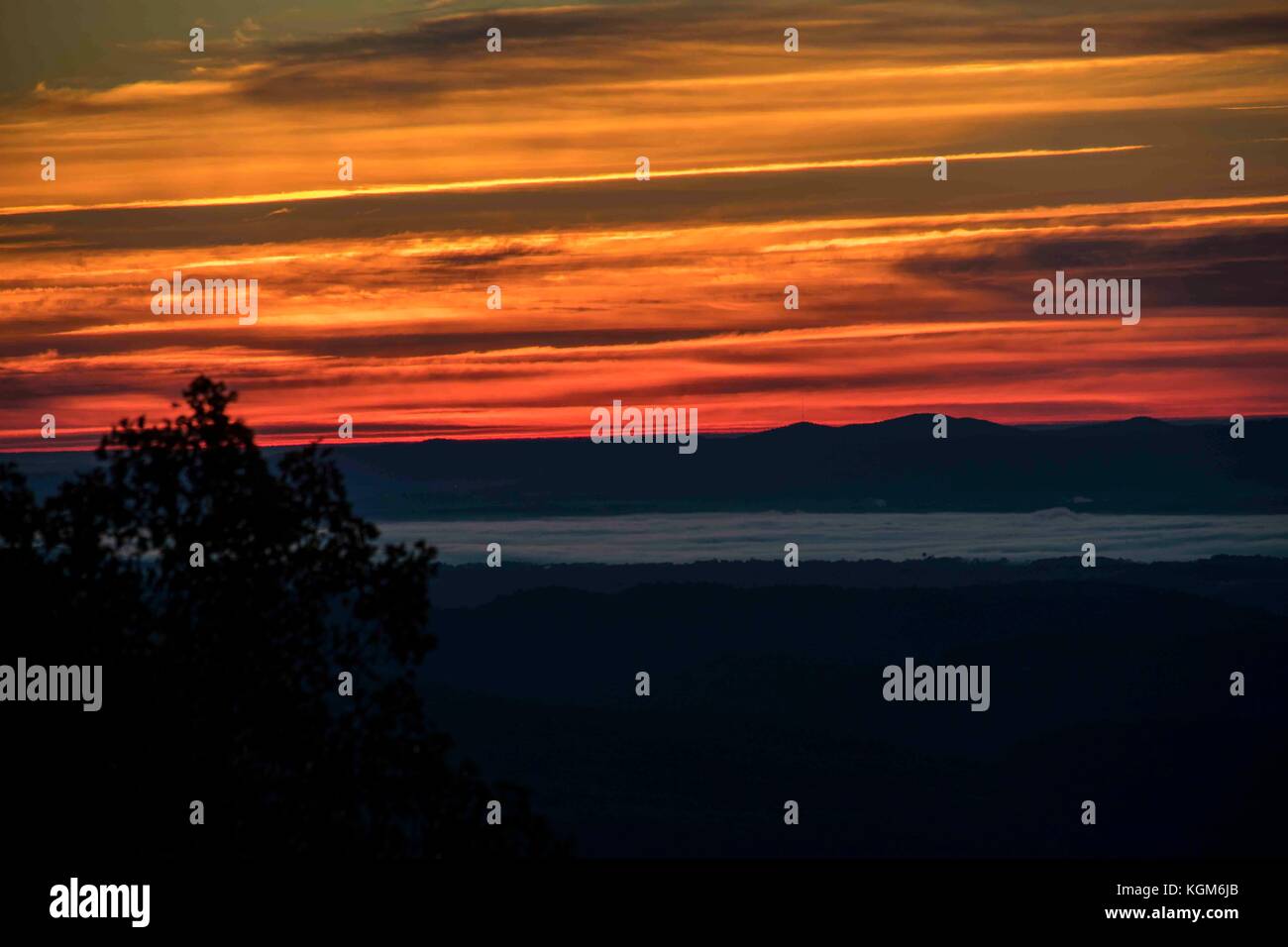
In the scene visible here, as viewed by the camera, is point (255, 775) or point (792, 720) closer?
point (255, 775)

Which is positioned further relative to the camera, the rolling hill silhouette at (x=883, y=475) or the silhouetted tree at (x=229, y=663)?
the rolling hill silhouette at (x=883, y=475)

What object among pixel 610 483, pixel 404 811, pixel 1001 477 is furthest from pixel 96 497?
pixel 1001 477

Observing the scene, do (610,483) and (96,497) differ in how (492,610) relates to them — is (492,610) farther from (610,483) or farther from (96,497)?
(96,497)

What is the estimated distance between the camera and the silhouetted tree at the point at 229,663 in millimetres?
12938

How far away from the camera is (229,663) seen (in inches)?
523

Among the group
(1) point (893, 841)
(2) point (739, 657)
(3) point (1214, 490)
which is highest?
(3) point (1214, 490)

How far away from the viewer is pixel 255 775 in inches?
517

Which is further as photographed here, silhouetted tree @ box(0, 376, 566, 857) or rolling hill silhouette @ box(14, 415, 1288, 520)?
rolling hill silhouette @ box(14, 415, 1288, 520)

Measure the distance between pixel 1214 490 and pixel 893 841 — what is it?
102 m

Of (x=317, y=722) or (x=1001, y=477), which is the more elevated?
(x=1001, y=477)

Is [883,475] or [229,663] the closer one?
[229,663]

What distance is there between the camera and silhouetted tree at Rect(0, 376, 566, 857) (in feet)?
42.4
